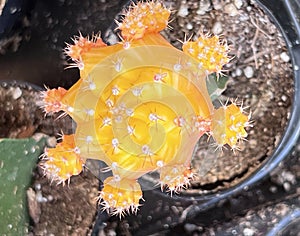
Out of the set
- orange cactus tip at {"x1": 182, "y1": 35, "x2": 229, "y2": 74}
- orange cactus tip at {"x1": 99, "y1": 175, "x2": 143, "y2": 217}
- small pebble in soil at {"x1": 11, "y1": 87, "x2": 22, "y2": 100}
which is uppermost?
orange cactus tip at {"x1": 182, "y1": 35, "x2": 229, "y2": 74}

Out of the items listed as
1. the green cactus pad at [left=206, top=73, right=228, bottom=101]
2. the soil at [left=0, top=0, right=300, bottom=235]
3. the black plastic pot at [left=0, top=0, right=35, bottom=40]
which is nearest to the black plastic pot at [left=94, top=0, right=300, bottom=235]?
the soil at [left=0, top=0, right=300, bottom=235]

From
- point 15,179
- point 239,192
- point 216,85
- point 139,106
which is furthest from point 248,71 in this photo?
point 15,179

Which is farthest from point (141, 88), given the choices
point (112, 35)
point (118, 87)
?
point (112, 35)

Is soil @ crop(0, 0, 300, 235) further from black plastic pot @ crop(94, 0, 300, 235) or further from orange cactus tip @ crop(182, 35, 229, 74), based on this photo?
orange cactus tip @ crop(182, 35, 229, 74)

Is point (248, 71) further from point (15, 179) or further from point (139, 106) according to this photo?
point (15, 179)

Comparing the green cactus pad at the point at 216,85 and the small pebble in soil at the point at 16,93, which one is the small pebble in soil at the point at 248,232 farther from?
the small pebble in soil at the point at 16,93

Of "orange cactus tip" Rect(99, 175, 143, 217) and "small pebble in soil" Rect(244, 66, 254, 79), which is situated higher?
"small pebble in soil" Rect(244, 66, 254, 79)

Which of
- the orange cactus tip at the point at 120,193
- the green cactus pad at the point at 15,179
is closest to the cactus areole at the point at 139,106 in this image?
the orange cactus tip at the point at 120,193
